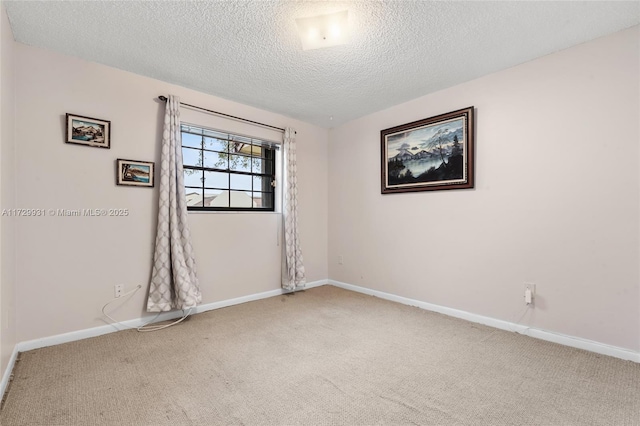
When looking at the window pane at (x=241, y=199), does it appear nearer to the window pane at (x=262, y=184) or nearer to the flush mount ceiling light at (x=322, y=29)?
the window pane at (x=262, y=184)

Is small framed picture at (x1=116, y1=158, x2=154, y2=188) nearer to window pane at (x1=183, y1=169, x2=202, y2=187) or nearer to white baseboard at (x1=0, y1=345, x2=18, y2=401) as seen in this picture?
window pane at (x1=183, y1=169, x2=202, y2=187)

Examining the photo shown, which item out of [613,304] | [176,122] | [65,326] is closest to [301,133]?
[176,122]

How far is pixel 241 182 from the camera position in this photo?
3629mm

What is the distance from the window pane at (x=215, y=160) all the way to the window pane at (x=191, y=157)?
3.0 inches

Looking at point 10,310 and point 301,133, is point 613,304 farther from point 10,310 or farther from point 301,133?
point 10,310

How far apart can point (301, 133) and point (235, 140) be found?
3.37 ft

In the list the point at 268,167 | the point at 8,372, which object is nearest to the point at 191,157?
the point at 268,167

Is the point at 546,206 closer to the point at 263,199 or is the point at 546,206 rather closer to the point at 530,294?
the point at 530,294

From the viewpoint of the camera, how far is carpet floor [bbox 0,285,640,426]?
149 cm

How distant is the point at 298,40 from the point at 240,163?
5.78 feet

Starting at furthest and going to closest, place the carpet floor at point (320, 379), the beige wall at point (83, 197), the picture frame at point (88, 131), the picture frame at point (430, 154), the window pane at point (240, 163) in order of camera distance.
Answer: the window pane at point (240, 163) → the picture frame at point (430, 154) → the picture frame at point (88, 131) → the beige wall at point (83, 197) → the carpet floor at point (320, 379)

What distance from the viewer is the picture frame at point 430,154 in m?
2.89

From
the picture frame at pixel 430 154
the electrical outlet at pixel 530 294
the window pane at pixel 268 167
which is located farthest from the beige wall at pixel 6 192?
the electrical outlet at pixel 530 294

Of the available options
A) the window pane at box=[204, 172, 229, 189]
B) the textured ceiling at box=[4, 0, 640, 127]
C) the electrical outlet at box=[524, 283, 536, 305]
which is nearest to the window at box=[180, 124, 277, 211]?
the window pane at box=[204, 172, 229, 189]
